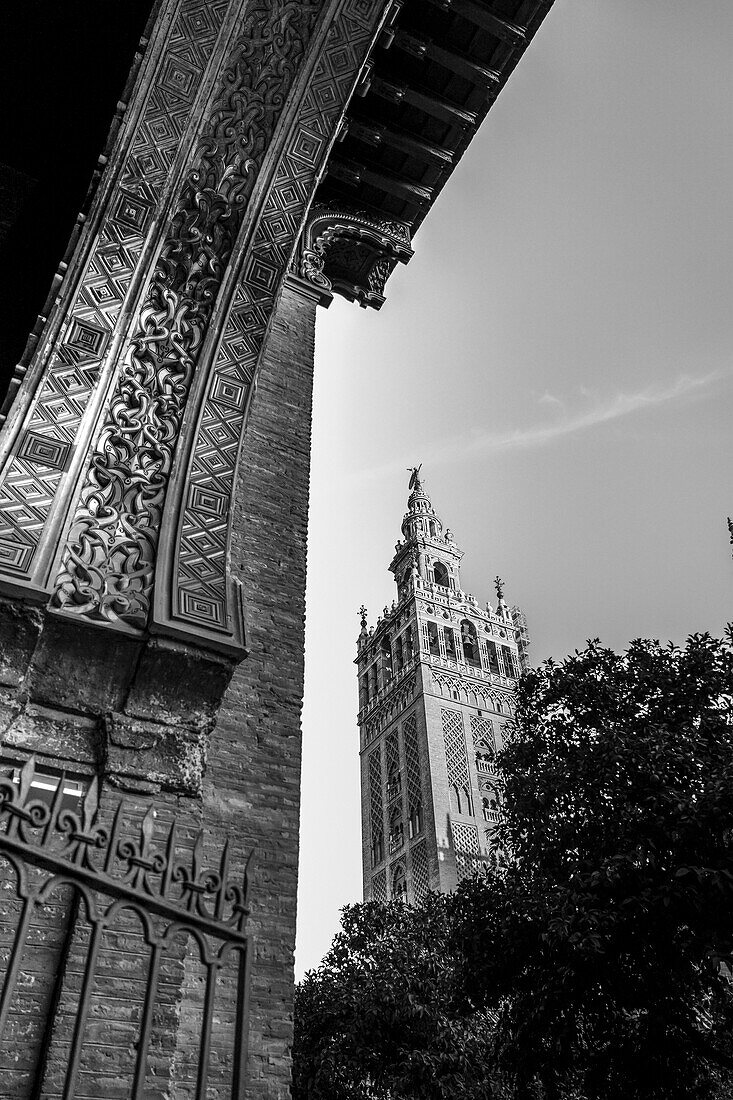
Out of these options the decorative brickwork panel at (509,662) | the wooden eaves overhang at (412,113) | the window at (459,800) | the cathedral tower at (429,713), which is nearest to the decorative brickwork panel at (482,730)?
the cathedral tower at (429,713)

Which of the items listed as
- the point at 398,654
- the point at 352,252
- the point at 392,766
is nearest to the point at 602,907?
the point at 352,252

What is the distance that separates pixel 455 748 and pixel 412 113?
1743 inches

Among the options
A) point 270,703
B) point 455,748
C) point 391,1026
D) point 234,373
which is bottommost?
point 270,703

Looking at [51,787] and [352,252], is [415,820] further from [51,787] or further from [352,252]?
[51,787]

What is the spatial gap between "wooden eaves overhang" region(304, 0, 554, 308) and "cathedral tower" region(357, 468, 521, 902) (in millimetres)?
38464

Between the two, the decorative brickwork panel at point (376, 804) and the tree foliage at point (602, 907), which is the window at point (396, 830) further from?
the tree foliage at point (602, 907)

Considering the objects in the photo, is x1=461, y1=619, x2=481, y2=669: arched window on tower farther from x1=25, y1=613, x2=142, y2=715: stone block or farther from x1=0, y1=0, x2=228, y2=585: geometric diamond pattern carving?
x1=25, y1=613, x2=142, y2=715: stone block

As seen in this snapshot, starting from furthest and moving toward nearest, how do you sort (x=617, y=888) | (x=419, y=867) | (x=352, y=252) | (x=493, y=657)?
(x=493, y=657)
(x=419, y=867)
(x=617, y=888)
(x=352, y=252)

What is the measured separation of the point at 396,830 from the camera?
48969 mm

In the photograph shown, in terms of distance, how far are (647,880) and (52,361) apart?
7962 mm

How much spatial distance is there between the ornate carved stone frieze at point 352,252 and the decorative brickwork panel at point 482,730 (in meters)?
43.9

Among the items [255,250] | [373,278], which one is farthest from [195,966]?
[373,278]

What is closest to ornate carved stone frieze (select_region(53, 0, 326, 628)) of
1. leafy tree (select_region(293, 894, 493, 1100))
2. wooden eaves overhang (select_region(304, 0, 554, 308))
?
wooden eaves overhang (select_region(304, 0, 554, 308))

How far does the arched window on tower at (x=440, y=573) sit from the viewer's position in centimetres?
5741
